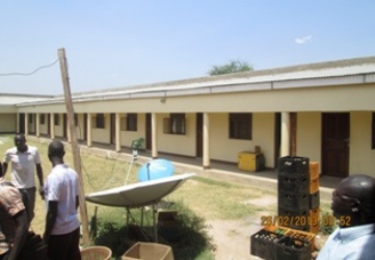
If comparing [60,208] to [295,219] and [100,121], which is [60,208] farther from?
[100,121]

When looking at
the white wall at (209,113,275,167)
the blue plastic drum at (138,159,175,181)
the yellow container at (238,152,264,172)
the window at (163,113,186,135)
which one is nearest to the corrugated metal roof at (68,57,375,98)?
the white wall at (209,113,275,167)

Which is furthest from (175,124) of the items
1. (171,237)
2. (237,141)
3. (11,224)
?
(11,224)

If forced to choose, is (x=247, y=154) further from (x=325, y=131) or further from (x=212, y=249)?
(x=212, y=249)

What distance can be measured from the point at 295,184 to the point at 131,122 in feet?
48.4

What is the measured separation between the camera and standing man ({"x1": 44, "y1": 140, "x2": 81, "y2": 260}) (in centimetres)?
356

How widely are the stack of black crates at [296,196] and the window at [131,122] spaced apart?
46.1 feet

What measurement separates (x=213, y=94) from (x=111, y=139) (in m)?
12.0

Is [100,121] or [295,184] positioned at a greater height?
[100,121]

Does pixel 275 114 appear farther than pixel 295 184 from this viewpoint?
Yes

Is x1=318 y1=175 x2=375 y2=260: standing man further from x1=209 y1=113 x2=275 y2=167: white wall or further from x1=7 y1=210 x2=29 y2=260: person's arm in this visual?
x1=209 y1=113 x2=275 y2=167: white wall

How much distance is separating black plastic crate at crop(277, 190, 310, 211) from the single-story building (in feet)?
10.3

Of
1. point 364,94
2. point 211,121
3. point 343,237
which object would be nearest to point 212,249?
point 343,237

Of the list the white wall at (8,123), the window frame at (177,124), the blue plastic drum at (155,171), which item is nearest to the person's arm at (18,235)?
the blue plastic drum at (155,171)

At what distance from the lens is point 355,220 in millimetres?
1576
